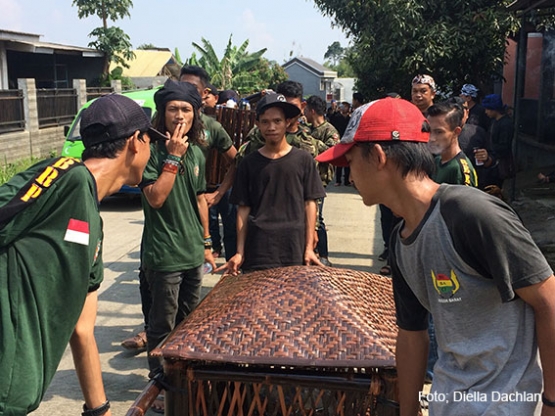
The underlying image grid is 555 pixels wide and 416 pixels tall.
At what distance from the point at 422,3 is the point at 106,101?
10.8 metres

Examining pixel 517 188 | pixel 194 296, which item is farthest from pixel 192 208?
pixel 517 188

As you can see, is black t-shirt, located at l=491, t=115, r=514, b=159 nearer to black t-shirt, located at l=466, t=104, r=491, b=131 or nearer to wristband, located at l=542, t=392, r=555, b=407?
black t-shirt, located at l=466, t=104, r=491, b=131

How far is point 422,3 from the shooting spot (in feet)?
39.1

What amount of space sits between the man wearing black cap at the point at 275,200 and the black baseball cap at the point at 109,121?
157cm

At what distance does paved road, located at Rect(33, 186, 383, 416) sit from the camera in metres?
4.02

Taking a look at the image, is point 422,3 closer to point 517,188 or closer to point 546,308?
point 517,188

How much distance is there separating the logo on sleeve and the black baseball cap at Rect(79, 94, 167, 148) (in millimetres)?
1157

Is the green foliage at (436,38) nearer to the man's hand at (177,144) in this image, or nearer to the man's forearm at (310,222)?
the man's forearm at (310,222)

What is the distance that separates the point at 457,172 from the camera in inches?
149

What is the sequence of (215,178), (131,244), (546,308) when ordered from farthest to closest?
→ (131,244)
(215,178)
(546,308)

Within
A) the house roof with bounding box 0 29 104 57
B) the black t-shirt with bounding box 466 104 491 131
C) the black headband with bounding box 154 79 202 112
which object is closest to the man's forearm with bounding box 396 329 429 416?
the black headband with bounding box 154 79 202 112

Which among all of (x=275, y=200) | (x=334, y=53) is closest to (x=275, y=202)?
(x=275, y=200)

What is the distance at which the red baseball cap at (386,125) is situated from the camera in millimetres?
1782

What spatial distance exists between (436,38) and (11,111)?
10397mm
